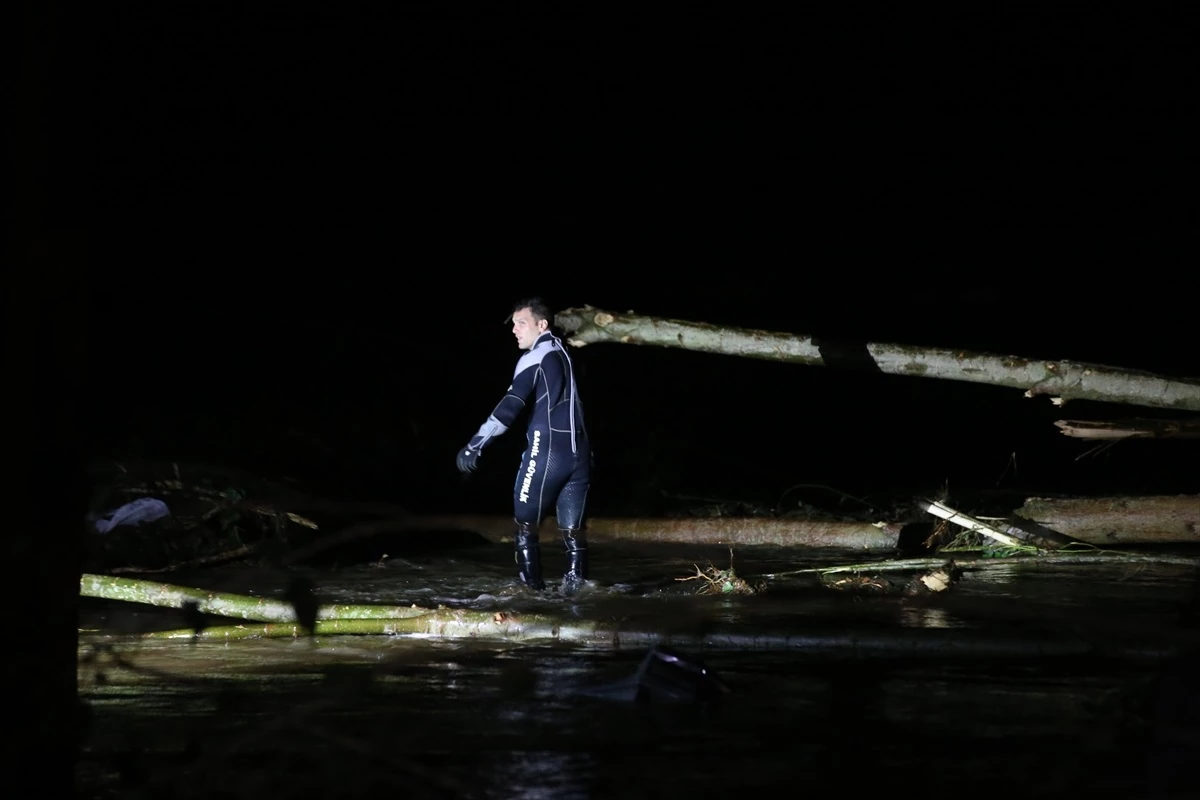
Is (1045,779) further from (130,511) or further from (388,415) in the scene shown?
(388,415)

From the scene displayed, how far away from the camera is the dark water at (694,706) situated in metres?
4.96

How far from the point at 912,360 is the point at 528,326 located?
3.32 meters

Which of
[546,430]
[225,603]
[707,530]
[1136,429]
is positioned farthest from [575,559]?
[1136,429]

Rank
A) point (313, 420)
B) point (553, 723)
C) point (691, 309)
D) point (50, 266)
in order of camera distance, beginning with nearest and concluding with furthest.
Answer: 1. point (50, 266)
2. point (553, 723)
3. point (313, 420)
4. point (691, 309)

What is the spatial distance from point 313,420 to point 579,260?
5192 mm

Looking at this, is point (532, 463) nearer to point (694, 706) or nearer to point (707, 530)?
point (707, 530)

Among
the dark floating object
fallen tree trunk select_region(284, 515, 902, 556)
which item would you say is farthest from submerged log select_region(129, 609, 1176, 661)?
fallen tree trunk select_region(284, 515, 902, 556)

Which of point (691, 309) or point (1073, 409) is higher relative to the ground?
point (691, 309)

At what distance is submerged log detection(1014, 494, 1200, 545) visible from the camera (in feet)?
36.3

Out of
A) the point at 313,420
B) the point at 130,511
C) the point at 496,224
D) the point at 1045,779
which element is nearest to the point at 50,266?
the point at 1045,779

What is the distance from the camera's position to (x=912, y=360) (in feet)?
37.2

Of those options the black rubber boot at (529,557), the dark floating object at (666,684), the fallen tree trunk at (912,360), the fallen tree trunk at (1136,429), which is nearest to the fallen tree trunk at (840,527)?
the fallen tree trunk at (912,360)

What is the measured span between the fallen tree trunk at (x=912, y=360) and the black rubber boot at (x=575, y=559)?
2165 mm

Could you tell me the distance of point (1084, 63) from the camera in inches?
850
